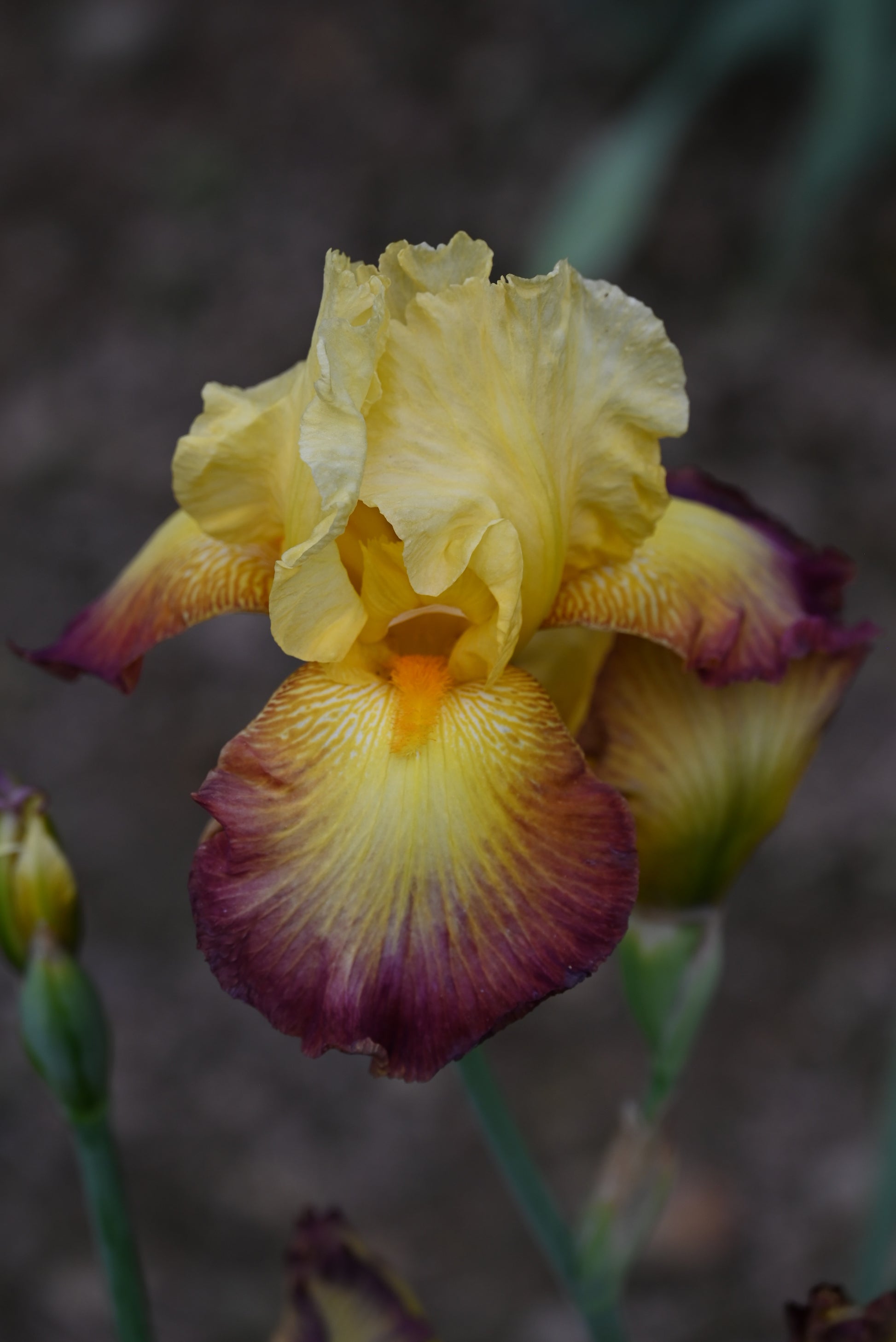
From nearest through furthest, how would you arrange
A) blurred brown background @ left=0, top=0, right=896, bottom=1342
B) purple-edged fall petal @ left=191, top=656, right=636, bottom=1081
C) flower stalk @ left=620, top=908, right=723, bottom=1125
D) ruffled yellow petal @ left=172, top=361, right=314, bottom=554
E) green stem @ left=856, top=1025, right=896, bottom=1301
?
purple-edged fall petal @ left=191, top=656, right=636, bottom=1081
ruffled yellow petal @ left=172, top=361, right=314, bottom=554
flower stalk @ left=620, top=908, right=723, bottom=1125
green stem @ left=856, top=1025, right=896, bottom=1301
blurred brown background @ left=0, top=0, right=896, bottom=1342

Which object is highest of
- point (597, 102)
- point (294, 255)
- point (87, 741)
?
point (597, 102)

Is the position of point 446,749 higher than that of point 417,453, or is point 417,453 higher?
point 417,453

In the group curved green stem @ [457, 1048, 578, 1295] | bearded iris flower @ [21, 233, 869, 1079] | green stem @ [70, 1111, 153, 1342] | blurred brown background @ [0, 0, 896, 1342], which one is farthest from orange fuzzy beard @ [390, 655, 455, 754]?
blurred brown background @ [0, 0, 896, 1342]

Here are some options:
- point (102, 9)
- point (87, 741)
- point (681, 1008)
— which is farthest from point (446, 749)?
point (102, 9)

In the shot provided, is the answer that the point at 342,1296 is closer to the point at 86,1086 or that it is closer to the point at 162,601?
the point at 86,1086

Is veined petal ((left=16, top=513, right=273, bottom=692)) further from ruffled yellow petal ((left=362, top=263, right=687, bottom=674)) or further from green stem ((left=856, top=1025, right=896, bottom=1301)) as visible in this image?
green stem ((left=856, top=1025, right=896, bottom=1301))

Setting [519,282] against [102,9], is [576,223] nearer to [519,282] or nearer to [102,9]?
[102,9]

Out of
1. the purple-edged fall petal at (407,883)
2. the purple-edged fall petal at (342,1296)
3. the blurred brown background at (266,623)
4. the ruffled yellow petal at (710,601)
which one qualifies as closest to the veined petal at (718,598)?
the ruffled yellow petal at (710,601)
